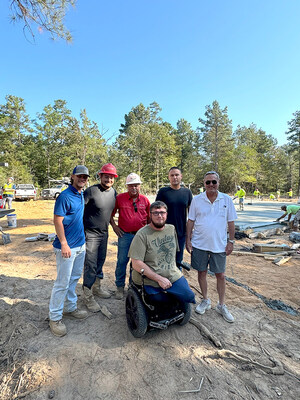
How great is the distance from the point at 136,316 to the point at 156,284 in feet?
1.24

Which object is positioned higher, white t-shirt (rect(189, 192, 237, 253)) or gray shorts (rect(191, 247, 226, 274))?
white t-shirt (rect(189, 192, 237, 253))

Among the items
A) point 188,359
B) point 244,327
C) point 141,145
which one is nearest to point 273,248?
point 244,327

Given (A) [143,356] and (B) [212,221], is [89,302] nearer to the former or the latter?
(A) [143,356]

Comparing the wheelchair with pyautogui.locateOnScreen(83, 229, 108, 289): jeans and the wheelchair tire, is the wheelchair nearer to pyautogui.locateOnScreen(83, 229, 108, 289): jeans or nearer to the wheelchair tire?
the wheelchair tire

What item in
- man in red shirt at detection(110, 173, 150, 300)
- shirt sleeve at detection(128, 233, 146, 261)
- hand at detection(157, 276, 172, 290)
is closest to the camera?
hand at detection(157, 276, 172, 290)

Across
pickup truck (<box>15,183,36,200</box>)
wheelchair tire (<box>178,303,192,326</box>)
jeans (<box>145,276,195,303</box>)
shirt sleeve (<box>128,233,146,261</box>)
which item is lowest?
wheelchair tire (<box>178,303,192,326</box>)

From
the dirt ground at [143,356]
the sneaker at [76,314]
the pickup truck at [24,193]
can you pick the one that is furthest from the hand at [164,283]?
the pickup truck at [24,193]

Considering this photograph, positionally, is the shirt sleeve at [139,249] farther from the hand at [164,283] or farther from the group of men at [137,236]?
the hand at [164,283]

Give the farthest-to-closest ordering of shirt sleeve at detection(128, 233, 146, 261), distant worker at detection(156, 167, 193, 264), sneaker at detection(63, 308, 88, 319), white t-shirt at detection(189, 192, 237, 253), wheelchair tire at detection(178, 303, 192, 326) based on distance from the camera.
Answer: distant worker at detection(156, 167, 193, 264)
white t-shirt at detection(189, 192, 237, 253)
sneaker at detection(63, 308, 88, 319)
wheelchair tire at detection(178, 303, 192, 326)
shirt sleeve at detection(128, 233, 146, 261)

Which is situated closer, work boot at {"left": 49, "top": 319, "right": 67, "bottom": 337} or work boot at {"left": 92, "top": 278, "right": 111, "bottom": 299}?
work boot at {"left": 49, "top": 319, "right": 67, "bottom": 337}

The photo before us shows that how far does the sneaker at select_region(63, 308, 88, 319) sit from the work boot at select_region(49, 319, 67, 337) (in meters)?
0.25

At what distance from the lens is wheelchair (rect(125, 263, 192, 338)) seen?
2.25 meters

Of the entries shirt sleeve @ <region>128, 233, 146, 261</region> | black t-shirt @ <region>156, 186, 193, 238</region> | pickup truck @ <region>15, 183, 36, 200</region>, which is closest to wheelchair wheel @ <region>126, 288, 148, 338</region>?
shirt sleeve @ <region>128, 233, 146, 261</region>

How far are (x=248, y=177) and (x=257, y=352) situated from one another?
4537 cm
